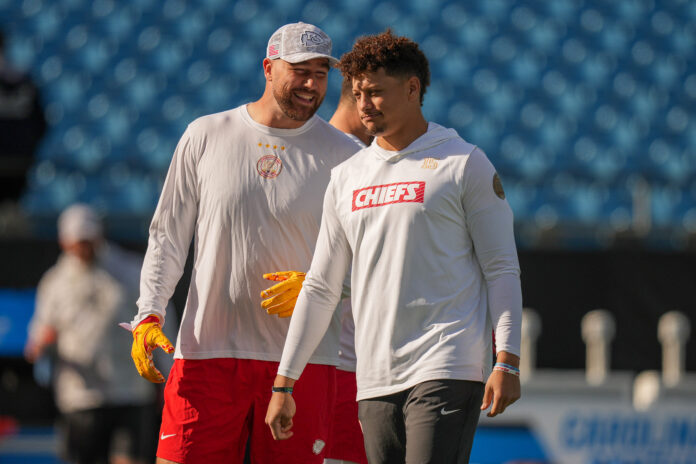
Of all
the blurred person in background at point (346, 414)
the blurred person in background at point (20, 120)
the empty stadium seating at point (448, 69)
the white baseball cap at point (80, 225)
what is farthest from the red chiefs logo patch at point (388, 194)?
the empty stadium seating at point (448, 69)

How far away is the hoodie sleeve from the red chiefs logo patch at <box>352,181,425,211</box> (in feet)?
0.46

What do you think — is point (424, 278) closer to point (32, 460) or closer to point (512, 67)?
point (32, 460)

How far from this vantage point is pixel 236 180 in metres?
3.74

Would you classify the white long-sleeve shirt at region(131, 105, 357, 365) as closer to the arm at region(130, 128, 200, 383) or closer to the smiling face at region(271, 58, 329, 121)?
the arm at region(130, 128, 200, 383)

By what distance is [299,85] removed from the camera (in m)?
3.75

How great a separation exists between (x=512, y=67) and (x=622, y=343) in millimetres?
5567

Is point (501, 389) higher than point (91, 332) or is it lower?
higher

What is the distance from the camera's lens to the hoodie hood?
334 cm

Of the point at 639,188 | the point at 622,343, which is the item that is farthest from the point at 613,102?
the point at 622,343

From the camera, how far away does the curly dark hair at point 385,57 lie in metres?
3.29

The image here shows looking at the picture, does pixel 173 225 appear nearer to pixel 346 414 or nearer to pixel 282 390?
pixel 282 390

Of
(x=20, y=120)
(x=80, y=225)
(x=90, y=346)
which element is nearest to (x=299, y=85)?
(x=80, y=225)

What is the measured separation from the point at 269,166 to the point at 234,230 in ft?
0.83

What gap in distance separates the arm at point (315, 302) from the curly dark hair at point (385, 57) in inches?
15.9
